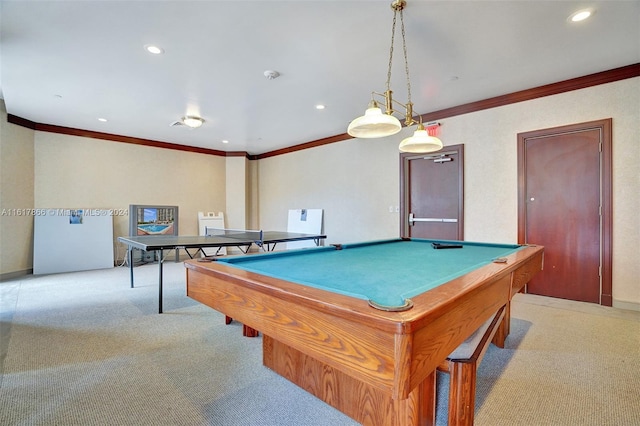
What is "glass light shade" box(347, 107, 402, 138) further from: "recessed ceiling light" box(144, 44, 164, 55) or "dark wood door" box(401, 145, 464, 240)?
"dark wood door" box(401, 145, 464, 240)

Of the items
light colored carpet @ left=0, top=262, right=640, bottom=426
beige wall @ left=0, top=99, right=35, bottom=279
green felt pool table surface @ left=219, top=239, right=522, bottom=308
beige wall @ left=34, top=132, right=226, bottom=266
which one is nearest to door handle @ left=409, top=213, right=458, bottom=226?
light colored carpet @ left=0, top=262, right=640, bottom=426

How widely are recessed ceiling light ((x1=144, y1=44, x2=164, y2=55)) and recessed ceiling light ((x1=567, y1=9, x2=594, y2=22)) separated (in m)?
3.67

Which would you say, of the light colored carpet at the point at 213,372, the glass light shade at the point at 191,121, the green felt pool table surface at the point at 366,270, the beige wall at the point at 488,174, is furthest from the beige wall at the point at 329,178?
the green felt pool table surface at the point at 366,270

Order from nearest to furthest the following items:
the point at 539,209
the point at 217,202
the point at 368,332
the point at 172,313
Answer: the point at 368,332, the point at 172,313, the point at 539,209, the point at 217,202

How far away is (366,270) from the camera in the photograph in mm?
1638

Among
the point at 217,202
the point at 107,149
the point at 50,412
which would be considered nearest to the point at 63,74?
the point at 107,149

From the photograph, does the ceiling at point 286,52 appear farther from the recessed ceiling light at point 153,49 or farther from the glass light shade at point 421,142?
the glass light shade at point 421,142

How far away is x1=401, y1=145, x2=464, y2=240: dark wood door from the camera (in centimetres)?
452

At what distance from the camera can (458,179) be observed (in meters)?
4.49

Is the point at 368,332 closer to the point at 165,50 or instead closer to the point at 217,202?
the point at 165,50

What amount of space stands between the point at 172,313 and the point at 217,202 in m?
4.68

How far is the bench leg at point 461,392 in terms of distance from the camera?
1274 millimetres

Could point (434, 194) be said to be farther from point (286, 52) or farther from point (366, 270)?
point (366, 270)

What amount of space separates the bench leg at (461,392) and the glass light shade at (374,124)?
157 centimetres
